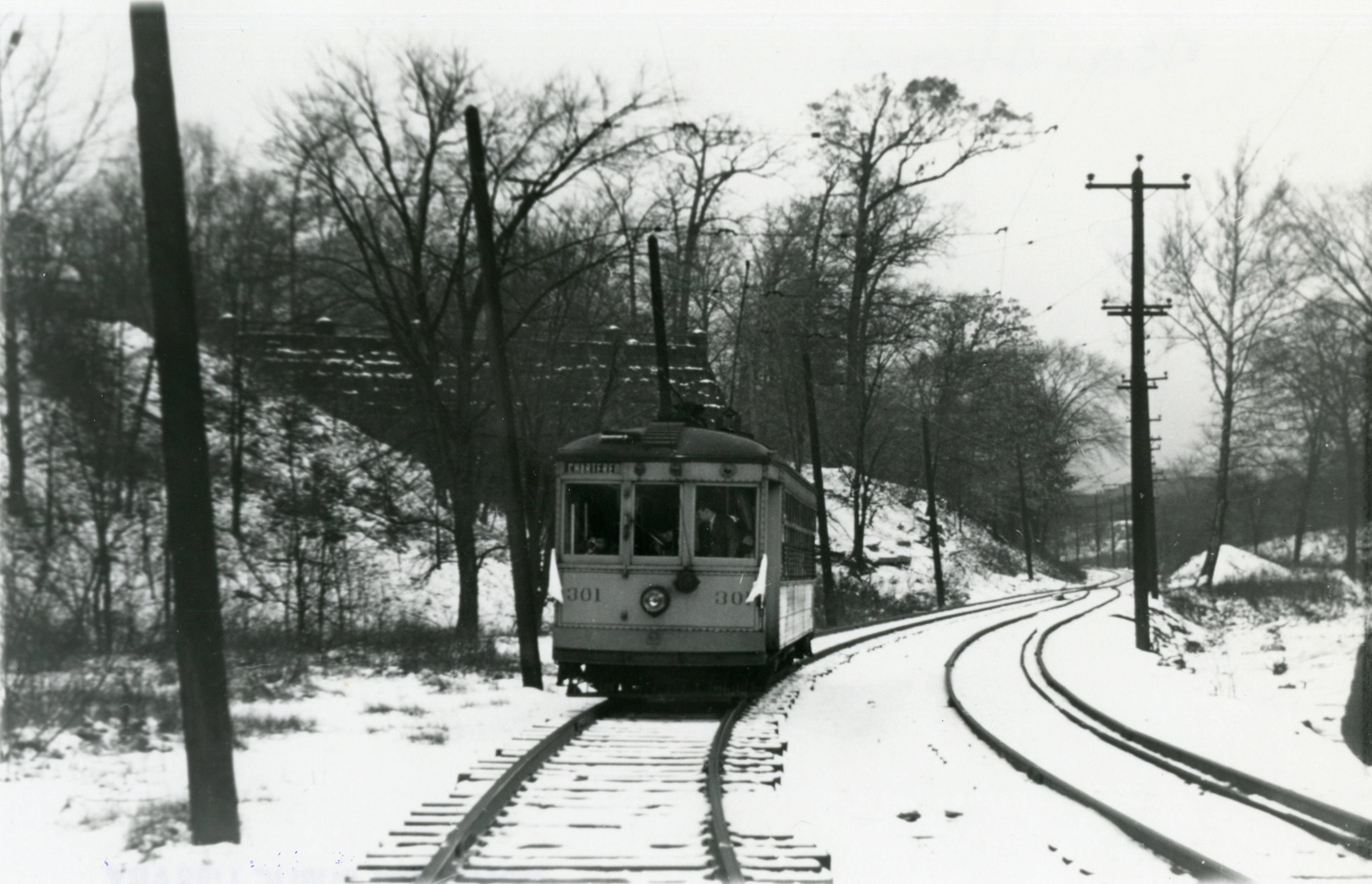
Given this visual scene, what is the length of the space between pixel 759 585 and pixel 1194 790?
4899mm

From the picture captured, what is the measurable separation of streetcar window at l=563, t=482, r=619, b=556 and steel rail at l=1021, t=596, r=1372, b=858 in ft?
16.4

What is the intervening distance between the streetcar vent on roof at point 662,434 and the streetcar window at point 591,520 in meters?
0.60

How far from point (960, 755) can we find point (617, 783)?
3296mm

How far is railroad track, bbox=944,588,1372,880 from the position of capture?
259 inches

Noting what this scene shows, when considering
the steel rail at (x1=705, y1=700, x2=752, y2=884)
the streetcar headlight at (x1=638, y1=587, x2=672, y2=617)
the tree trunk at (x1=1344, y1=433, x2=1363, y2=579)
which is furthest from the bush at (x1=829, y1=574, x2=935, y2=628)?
the steel rail at (x1=705, y1=700, x2=752, y2=884)

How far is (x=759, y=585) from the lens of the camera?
12.7 m

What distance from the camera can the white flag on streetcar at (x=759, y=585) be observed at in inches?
500

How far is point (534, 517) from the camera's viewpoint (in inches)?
889

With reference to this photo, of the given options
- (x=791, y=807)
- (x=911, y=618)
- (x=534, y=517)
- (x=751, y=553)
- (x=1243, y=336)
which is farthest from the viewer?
(x=1243, y=336)

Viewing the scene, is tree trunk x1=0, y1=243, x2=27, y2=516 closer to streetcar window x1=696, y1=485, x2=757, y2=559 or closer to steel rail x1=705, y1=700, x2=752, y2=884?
streetcar window x1=696, y1=485, x2=757, y2=559

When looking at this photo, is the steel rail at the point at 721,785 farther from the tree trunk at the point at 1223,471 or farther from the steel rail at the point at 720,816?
the tree trunk at the point at 1223,471

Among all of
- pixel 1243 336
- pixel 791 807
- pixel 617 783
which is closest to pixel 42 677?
pixel 617 783

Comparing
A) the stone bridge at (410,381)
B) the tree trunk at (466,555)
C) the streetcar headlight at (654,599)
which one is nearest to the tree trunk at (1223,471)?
→ the stone bridge at (410,381)

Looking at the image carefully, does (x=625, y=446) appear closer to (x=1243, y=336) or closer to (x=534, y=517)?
(x=534, y=517)
